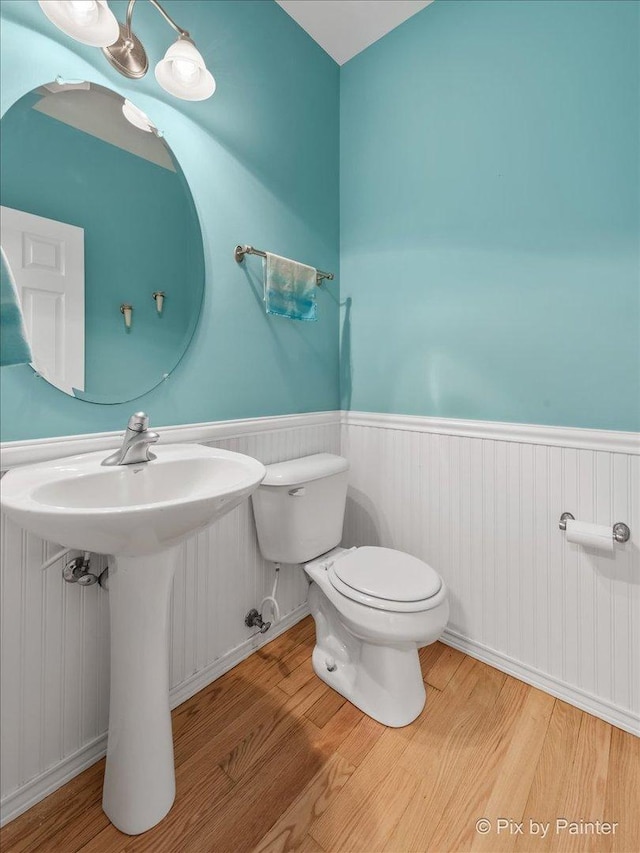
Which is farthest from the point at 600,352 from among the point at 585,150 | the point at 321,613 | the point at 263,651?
the point at 263,651

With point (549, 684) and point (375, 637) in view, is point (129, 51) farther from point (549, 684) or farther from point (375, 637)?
point (549, 684)

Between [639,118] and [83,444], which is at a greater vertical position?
[639,118]

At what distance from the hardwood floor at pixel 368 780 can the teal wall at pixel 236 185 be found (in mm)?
964

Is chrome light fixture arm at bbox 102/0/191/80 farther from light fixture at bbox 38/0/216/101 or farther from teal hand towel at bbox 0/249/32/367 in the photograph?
teal hand towel at bbox 0/249/32/367

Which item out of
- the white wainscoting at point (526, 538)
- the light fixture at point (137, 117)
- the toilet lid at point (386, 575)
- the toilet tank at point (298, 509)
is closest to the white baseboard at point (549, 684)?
the white wainscoting at point (526, 538)

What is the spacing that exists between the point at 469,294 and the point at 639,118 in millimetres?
645

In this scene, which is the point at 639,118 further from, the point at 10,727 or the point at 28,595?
the point at 10,727

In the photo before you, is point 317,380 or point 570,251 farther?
point 317,380

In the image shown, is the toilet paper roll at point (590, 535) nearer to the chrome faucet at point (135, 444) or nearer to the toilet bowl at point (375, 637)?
the toilet bowl at point (375, 637)

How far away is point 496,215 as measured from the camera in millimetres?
1434

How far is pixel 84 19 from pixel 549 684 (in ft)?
7.62

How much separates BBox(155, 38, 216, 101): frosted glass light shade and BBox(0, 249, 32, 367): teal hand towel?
709mm

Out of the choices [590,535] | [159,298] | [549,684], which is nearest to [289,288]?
[159,298]

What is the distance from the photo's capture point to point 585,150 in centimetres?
A: 125
